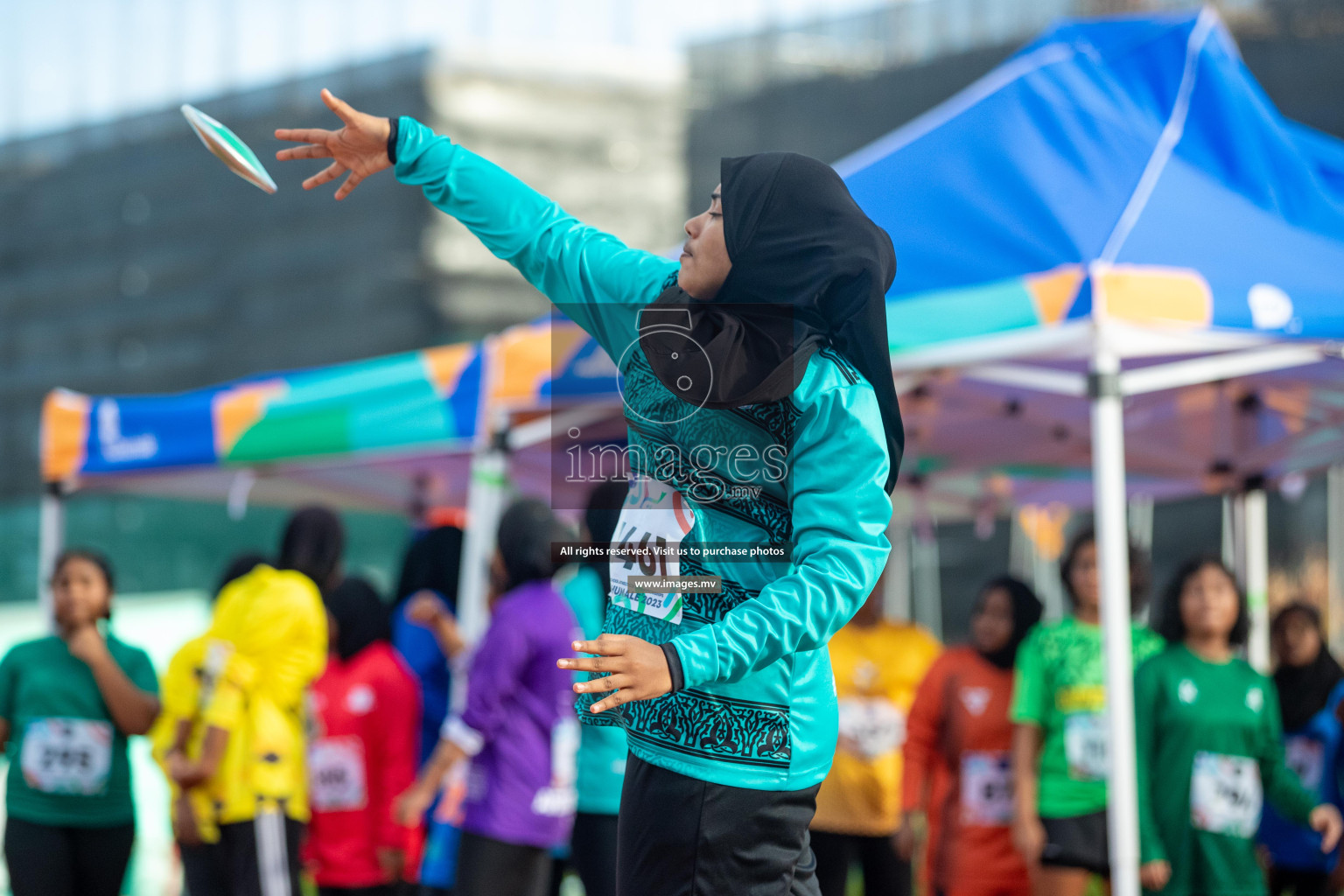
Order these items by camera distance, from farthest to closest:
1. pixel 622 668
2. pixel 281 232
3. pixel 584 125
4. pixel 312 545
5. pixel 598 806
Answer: pixel 584 125, pixel 281 232, pixel 312 545, pixel 598 806, pixel 622 668

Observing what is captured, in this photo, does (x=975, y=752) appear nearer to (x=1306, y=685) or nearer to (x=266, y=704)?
(x=1306, y=685)

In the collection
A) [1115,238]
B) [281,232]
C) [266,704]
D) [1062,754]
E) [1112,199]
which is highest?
[281,232]

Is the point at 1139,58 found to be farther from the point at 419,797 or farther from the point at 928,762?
the point at 419,797

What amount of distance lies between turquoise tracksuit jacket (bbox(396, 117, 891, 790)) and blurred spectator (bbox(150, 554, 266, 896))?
243 centimetres

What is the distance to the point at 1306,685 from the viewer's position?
4.79m

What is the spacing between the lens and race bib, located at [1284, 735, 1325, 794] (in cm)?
460

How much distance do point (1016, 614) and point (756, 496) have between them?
286 centimetres

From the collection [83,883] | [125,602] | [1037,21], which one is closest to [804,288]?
[83,883]

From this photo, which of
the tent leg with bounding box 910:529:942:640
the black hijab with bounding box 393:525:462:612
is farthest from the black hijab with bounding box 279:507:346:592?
the tent leg with bounding box 910:529:942:640

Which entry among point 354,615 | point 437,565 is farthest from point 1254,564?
point 354,615

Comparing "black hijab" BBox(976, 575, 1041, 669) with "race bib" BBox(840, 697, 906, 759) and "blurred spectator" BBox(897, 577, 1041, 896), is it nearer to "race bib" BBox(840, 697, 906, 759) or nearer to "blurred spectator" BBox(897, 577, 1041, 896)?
"blurred spectator" BBox(897, 577, 1041, 896)

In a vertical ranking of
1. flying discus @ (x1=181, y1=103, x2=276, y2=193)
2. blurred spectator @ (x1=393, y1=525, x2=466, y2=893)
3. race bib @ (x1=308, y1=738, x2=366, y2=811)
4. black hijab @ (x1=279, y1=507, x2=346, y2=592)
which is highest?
flying discus @ (x1=181, y1=103, x2=276, y2=193)

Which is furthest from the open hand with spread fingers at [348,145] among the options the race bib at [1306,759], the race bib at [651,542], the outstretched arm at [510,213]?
the race bib at [1306,759]

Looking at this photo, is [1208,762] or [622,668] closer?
[622,668]
